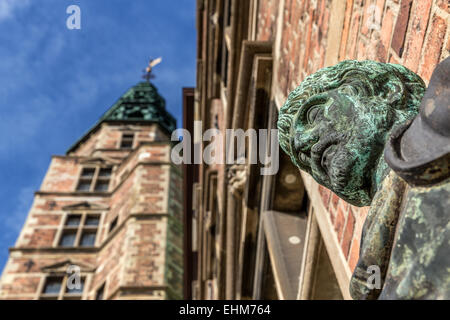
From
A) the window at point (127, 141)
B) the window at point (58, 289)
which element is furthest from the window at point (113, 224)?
the window at point (127, 141)

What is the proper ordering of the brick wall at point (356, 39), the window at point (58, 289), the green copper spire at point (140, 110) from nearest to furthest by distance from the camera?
the brick wall at point (356, 39)
the window at point (58, 289)
the green copper spire at point (140, 110)

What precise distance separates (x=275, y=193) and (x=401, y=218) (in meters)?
4.33

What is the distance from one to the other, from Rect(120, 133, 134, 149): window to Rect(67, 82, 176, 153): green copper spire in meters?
1.25

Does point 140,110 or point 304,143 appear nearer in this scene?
point 304,143

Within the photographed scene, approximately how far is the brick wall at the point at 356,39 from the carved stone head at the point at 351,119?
681mm

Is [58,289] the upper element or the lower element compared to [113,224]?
lower

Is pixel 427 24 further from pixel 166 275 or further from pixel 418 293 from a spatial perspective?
pixel 166 275

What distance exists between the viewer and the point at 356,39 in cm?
250

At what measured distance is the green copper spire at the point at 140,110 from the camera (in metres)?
30.9

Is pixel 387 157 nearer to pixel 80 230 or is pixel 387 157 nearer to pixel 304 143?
pixel 304 143

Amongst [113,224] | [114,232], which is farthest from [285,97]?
[113,224]

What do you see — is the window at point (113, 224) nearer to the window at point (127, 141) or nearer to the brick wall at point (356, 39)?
the window at point (127, 141)

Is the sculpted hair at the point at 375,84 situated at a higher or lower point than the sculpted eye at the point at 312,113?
higher

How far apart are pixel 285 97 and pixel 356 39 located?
1.65 m
